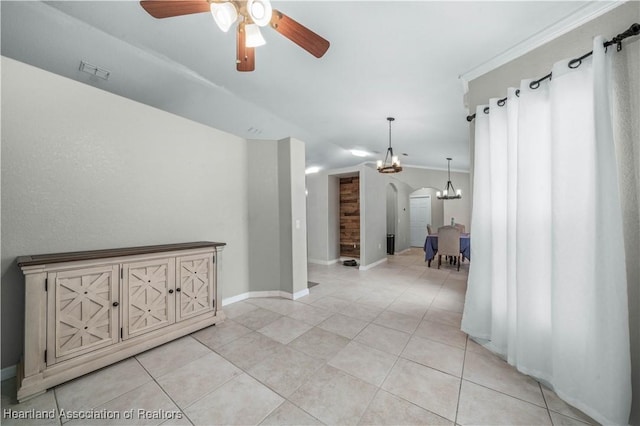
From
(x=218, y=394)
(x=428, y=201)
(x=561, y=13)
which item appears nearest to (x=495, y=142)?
(x=561, y=13)

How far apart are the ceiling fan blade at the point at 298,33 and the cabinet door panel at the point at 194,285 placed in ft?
7.31

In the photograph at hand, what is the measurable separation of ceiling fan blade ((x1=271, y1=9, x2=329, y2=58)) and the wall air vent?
8.94 ft

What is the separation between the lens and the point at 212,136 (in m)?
3.10

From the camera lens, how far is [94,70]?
285 centimetres

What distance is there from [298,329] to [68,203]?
8.03ft

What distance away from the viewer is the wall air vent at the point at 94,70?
2.75 metres

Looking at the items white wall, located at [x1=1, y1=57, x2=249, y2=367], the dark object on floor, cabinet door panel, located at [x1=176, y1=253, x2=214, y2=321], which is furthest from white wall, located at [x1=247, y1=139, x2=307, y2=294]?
the dark object on floor

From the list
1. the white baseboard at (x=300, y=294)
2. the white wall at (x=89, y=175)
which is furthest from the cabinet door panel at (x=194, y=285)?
the white baseboard at (x=300, y=294)

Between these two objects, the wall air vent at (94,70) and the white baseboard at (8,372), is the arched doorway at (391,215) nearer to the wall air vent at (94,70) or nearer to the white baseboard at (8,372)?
the wall air vent at (94,70)

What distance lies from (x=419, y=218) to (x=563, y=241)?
8.68 meters

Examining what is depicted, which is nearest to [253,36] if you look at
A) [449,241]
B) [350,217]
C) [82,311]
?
[82,311]

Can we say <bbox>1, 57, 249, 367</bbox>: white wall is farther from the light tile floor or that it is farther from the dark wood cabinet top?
the light tile floor

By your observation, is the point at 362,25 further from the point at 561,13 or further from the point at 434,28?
the point at 561,13

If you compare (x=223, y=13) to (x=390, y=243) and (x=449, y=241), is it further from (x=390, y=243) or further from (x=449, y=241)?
(x=390, y=243)
